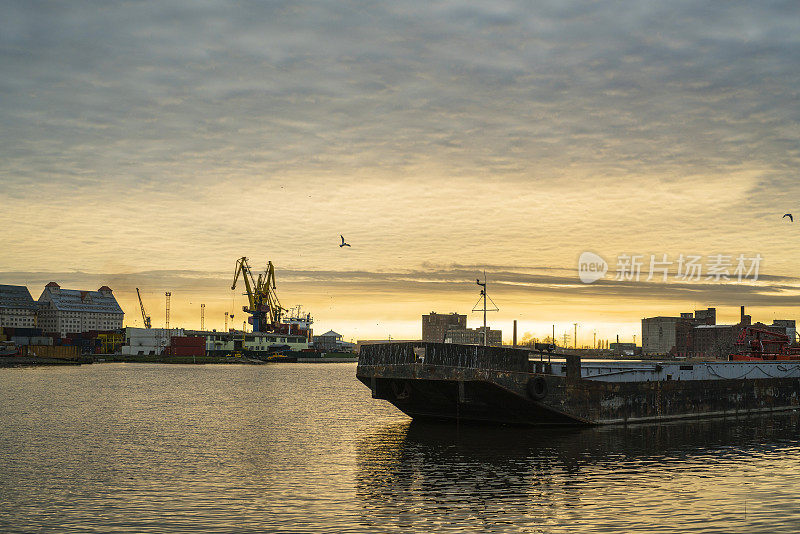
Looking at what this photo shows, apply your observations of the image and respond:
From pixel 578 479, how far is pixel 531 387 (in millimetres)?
11361

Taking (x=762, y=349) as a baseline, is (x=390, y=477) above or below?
below

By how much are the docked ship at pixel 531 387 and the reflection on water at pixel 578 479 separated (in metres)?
1.40

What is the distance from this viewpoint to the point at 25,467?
31422mm

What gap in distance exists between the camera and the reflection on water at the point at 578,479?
2209cm

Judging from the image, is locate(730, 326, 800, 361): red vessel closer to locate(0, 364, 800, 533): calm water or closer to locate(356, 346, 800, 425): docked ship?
locate(356, 346, 800, 425): docked ship

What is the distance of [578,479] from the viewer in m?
28.5

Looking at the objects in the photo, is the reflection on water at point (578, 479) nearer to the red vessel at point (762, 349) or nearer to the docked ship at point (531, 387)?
the docked ship at point (531, 387)

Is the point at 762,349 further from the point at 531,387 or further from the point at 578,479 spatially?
the point at 578,479

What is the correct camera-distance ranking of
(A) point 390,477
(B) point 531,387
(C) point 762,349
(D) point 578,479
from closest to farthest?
(D) point 578,479 → (A) point 390,477 → (B) point 531,387 → (C) point 762,349

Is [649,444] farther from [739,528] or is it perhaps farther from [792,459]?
[739,528]

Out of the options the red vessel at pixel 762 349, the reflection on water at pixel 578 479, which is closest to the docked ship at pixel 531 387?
the reflection on water at pixel 578 479

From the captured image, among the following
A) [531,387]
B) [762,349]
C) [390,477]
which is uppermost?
[762,349]

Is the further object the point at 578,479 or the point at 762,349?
the point at 762,349

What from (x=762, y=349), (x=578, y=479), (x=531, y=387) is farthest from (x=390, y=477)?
(x=762, y=349)
